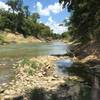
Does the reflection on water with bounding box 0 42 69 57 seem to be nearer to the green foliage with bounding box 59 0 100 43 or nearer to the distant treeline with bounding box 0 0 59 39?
the green foliage with bounding box 59 0 100 43

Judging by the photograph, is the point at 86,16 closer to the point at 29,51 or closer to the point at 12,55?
the point at 12,55

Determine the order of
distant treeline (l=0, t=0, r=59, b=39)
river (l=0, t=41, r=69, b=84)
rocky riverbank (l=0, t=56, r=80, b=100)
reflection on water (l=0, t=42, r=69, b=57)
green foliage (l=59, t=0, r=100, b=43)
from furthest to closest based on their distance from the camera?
distant treeline (l=0, t=0, r=59, b=39), reflection on water (l=0, t=42, r=69, b=57), green foliage (l=59, t=0, r=100, b=43), river (l=0, t=41, r=69, b=84), rocky riverbank (l=0, t=56, r=80, b=100)

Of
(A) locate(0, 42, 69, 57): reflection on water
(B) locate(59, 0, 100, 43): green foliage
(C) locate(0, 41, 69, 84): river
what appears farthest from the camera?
(A) locate(0, 42, 69, 57): reflection on water

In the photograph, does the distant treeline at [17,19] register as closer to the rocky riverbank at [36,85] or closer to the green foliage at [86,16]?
the green foliage at [86,16]

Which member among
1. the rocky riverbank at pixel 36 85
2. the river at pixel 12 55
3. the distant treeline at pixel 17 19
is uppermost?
the distant treeline at pixel 17 19

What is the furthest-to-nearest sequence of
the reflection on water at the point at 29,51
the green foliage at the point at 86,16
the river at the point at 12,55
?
the reflection on water at the point at 29,51 → the green foliage at the point at 86,16 → the river at the point at 12,55

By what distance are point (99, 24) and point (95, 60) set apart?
5169 mm

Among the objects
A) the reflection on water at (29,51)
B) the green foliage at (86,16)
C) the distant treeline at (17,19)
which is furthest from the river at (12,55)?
the distant treeline at (17,19)

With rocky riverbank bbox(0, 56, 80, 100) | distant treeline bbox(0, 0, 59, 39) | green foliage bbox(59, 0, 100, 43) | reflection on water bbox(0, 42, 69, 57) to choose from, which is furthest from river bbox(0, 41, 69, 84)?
distant treeline bbox(0, 0, 59, 39)

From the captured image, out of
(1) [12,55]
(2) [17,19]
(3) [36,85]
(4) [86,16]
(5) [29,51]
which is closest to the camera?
(3) [36,85]

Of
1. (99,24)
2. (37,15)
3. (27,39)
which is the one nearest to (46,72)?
(99,24)

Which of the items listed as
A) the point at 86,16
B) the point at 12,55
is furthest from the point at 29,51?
the point at 86,16

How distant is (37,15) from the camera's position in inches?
6850

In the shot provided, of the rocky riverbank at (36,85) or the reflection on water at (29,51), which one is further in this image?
the reflection on water at (29,51)
